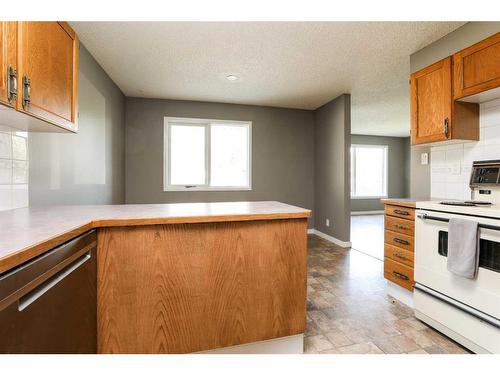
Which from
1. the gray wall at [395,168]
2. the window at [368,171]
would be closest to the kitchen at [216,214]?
the window at [368,171]

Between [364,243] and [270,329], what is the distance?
138 inches

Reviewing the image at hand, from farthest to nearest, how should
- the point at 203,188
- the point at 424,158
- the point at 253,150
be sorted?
the point at 253,150
the point at 203,188
the point at 424,158

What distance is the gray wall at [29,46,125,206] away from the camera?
6.63 feet

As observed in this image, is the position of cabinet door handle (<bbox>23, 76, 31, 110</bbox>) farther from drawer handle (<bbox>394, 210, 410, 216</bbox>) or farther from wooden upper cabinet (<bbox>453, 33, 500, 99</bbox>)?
wooden upper cabinet (<bbox>453, 33, 500, 99</bbox>)

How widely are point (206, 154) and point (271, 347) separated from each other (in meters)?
3.64

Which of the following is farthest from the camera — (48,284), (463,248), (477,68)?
(477,68)

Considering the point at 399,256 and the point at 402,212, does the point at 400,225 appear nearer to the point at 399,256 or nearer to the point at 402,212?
the point at 402,212

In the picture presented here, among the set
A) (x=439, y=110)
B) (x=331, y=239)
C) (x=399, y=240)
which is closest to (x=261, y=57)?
(x=439, y=110)

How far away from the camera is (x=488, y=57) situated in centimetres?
189

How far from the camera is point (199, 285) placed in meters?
1.36

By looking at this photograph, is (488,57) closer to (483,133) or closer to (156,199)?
(483,133)
